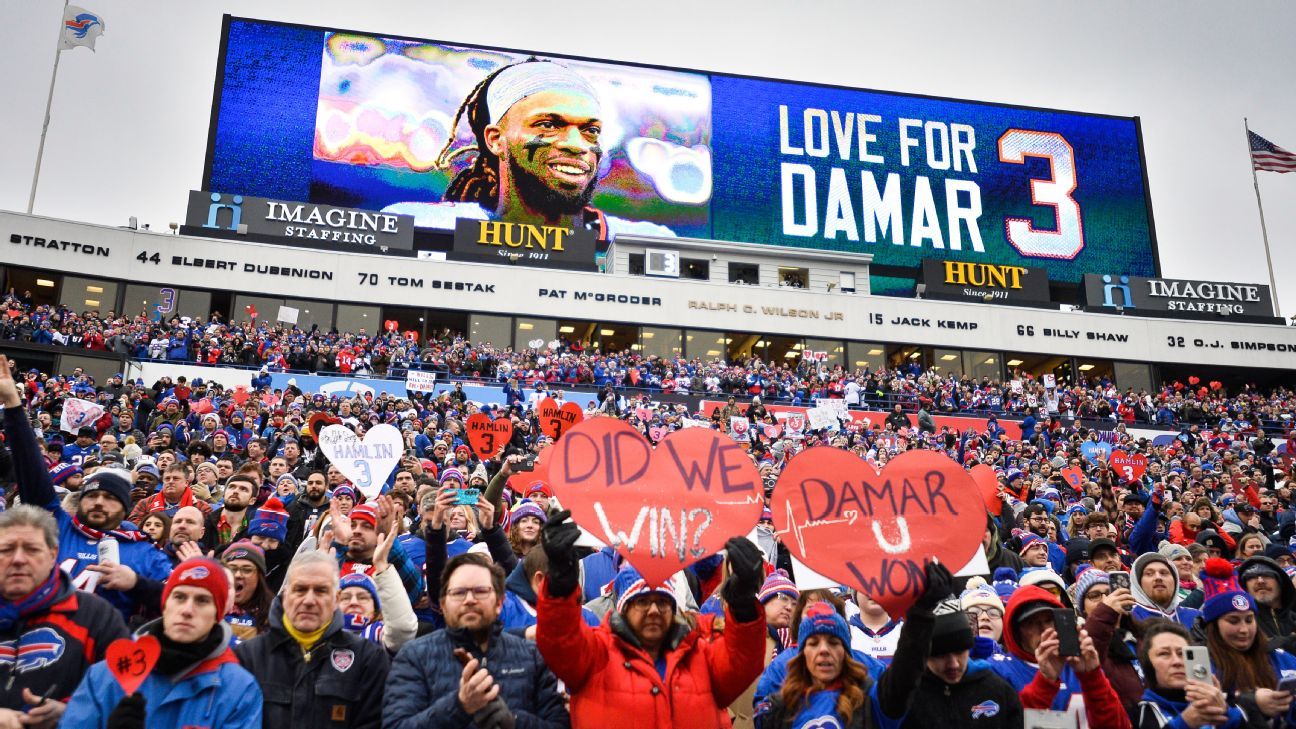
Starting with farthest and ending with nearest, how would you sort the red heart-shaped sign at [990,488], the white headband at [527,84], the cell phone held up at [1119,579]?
the white headband at [527,84]
the red heart-shaped sign at [990,488]
the cell phone held up at [1119,579]

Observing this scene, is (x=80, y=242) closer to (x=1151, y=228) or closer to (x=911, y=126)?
(x=911, y=126)

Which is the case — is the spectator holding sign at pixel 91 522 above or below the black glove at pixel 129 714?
above

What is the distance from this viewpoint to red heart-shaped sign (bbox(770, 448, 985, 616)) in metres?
3.80

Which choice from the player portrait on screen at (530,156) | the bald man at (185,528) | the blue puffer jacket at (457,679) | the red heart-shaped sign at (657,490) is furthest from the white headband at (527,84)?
the blue puffer jacket at (457,679)

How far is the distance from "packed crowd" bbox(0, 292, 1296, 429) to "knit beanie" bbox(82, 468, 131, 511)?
20447mm

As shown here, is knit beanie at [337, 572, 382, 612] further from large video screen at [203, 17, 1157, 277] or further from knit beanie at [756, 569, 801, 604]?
large video screen at [203, 17, 1157, 277]

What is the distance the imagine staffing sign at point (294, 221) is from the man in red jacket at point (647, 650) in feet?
107

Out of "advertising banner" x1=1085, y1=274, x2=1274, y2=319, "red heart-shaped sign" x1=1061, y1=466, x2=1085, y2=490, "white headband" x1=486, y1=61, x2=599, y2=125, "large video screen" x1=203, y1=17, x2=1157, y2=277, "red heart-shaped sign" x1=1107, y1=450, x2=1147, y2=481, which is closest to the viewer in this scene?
"red heart-shaped sign" x1=1061, y1=466, x2=1085, y2=490

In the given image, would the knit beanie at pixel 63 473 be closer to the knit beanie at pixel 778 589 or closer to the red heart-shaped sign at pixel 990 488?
the knit beanie at pixel 778 589

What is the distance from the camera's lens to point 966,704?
3.70 m

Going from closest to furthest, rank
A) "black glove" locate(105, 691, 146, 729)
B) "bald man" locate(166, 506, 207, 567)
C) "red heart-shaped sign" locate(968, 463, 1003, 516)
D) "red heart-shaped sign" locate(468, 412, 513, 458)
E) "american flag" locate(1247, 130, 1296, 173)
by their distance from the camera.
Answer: "black glove" locate(105, 691, 146, 729) → "bald man" locate(166, 506, 207, 567) → "red heart-shaped sign" locate(968, 463, 1003, 516) → "red heart-shaped sign" locate(468, 412, 513, 458) → "american flag" locate(1247, 130, 1296, 173)

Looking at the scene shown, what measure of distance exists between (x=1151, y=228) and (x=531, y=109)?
30.4 metres

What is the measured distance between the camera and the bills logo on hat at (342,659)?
11.8ft

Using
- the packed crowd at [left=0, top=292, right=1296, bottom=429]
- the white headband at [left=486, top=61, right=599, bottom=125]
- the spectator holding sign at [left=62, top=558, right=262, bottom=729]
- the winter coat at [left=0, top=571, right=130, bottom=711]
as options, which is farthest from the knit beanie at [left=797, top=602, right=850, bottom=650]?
the white headband at [left=486, top=61, right=599, bottom=125]
